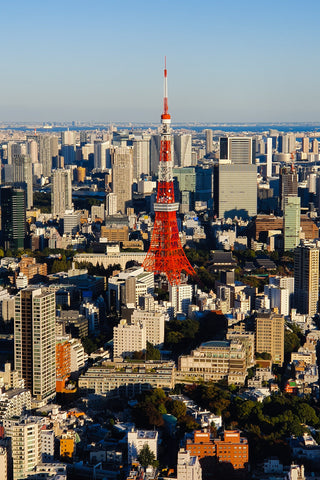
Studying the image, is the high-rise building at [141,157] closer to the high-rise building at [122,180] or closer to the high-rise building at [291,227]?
the high-rise building at [122,180]

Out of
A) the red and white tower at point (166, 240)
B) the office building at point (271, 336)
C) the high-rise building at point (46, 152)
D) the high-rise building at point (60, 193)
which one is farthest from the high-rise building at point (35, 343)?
the high-rise building at point (46, 152)

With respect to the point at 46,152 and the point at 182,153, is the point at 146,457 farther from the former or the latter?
the point at 46,152

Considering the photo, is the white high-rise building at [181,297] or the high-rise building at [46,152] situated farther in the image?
the high-rise building at [46,152]

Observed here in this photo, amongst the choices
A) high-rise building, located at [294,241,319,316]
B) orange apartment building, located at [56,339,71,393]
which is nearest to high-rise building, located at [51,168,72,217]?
high-rise building, located at [294,241,319,316]

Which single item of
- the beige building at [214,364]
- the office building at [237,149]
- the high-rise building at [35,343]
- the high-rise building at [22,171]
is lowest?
the beige building at [214,364]

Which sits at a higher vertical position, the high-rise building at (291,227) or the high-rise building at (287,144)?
the high-rise building at (287,144)

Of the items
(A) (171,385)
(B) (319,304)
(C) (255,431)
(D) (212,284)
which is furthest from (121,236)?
(C) (255,431)

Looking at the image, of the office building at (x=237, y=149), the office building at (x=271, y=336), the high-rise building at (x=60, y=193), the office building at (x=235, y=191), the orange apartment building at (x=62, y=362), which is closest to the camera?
the orange apartment building at (x=62, y=362)
